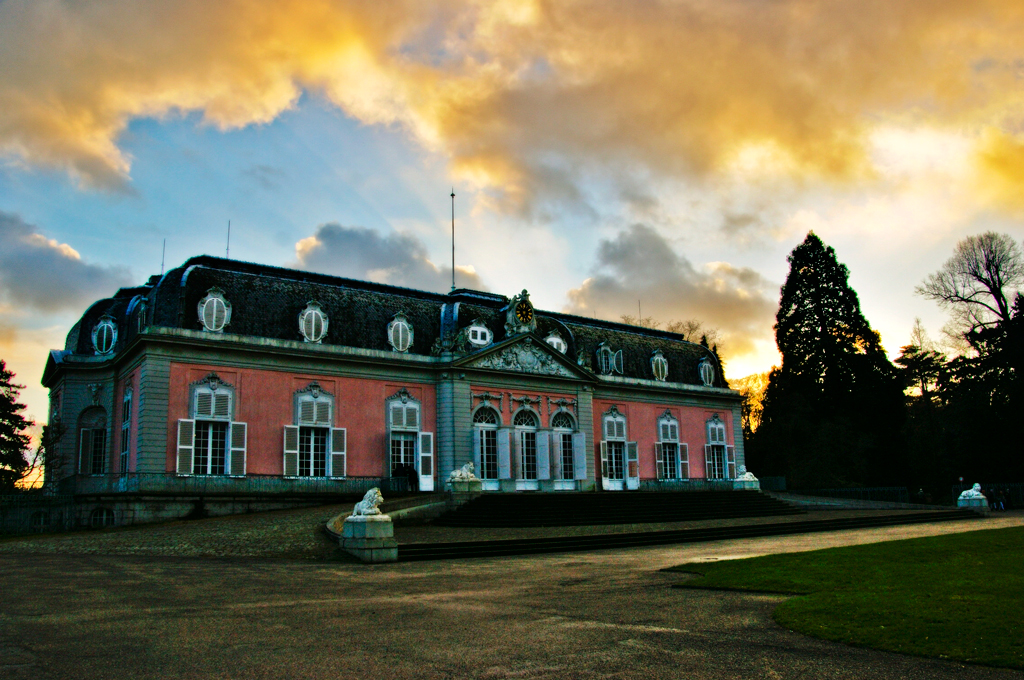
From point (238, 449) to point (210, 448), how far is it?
950 millimetres

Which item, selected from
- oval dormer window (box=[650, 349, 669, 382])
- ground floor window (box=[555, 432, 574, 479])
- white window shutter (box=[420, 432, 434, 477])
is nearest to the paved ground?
white window shutter (box=[420, 432, 434, 477])

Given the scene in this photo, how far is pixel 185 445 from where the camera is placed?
2761 centimetres

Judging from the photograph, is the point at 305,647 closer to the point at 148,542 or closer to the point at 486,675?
the point at 486,675

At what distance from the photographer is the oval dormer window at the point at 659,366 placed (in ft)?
139

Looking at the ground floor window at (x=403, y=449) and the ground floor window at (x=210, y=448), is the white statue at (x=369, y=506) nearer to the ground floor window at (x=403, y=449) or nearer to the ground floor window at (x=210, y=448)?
the ground floor window at (x=210, y=448)

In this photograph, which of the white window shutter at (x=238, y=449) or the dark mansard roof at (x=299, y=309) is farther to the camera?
the dark mansard roof at (x=299, y=309)

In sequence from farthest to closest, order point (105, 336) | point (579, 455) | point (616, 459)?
point (616, 459), point (579, 455), point (105, 336)

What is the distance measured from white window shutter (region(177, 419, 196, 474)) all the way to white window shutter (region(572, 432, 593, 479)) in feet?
55.4

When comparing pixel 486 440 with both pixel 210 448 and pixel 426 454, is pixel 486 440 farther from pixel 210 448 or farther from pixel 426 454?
pixel 210 448

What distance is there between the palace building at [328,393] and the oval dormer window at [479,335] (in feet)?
0.29

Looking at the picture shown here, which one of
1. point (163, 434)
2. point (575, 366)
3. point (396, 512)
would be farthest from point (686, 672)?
point (575, 366)

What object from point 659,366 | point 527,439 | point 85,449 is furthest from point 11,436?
point 659,366

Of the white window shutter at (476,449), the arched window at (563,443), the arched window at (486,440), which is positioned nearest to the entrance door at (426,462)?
the white window shutter at (476,449)

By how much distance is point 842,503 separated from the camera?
35.6m
